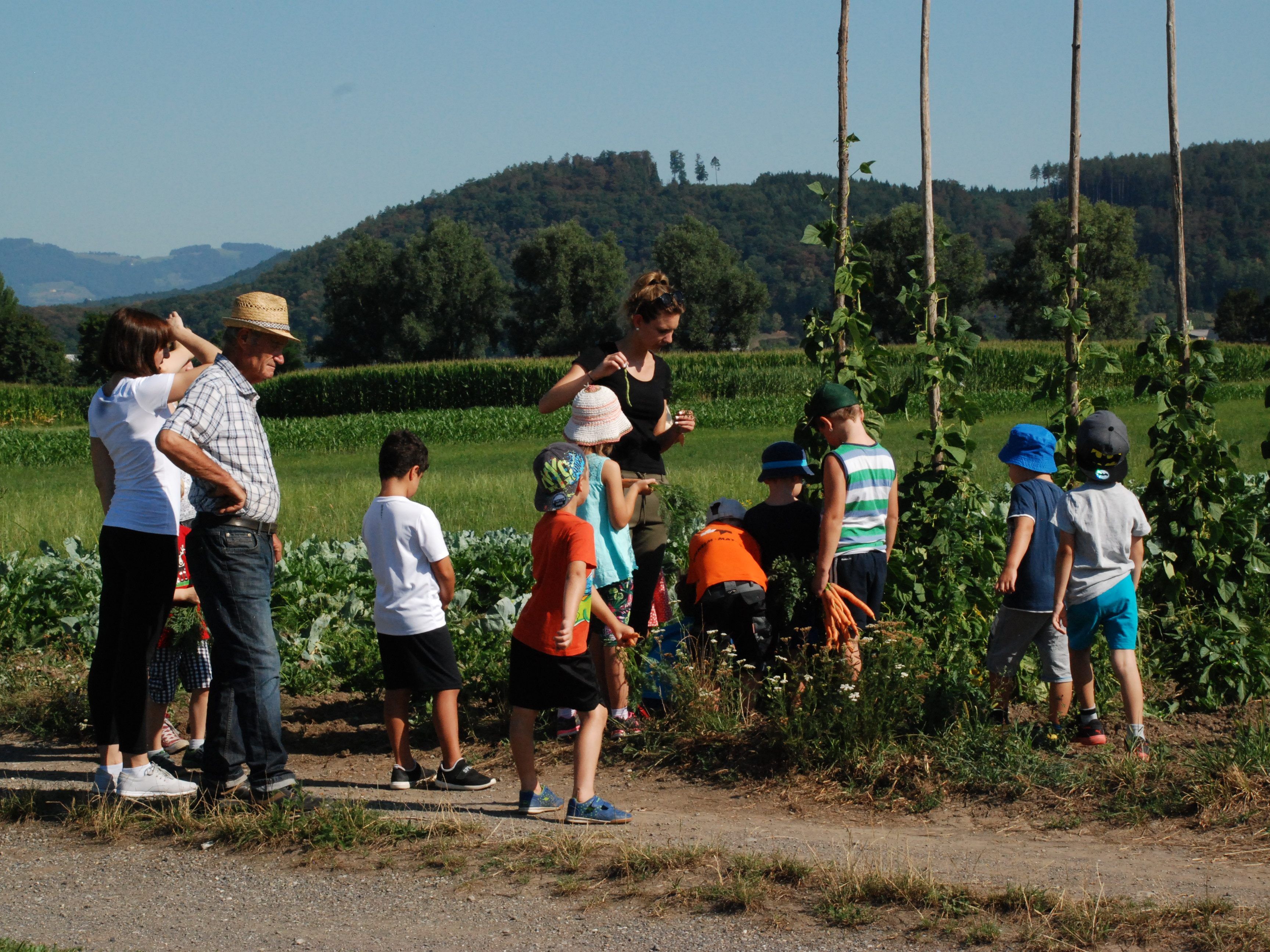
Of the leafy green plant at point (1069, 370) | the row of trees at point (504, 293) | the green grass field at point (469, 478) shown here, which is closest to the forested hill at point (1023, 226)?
the row of trees at point (504, 293)

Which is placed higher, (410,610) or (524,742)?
(410,610)

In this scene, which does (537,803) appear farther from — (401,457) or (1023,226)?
(1023,226)

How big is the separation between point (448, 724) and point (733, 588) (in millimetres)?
1520

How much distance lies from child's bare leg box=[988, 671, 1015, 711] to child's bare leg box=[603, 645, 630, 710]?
1.74m

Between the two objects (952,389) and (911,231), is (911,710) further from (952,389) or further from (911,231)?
(911,231)

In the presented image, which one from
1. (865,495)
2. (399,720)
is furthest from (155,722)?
(865,495)

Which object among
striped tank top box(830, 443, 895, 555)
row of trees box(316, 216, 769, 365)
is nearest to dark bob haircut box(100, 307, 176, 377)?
striped tank top box(830, 443, 895, 555)

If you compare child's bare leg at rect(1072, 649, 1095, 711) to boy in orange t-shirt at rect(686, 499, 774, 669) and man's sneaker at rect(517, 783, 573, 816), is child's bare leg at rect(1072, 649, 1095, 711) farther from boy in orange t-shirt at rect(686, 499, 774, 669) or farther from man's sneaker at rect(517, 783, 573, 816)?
man's sneaker at rect(517, 783, 573, 816)

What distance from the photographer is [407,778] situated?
5.06 metres

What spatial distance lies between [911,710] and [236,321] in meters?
3.41

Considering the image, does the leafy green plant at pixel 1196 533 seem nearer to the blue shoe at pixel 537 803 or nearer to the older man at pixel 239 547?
the blue shoe at pixel 537 803

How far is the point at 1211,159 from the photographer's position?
17975 centimetres

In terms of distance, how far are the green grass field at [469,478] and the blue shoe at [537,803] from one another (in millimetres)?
4108

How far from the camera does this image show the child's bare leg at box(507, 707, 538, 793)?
179 inches
